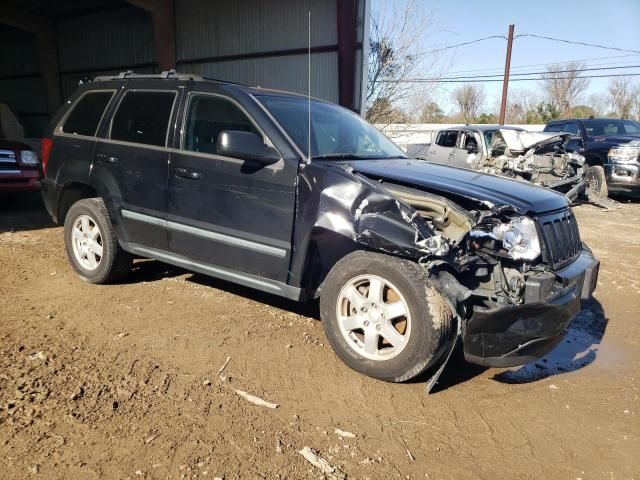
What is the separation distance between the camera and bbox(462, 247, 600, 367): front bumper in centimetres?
283

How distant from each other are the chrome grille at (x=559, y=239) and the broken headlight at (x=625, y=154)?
30.0 ft

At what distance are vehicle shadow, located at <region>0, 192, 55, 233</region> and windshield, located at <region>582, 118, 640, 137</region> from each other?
515 inches

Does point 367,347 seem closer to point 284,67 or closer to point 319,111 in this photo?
point 319,111

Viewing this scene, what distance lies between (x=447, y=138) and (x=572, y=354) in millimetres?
9431

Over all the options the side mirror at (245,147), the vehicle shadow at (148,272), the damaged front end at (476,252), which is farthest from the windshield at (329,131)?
the vehicle shadow at (148,272)

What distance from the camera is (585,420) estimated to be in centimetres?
293

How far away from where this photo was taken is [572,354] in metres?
3.85

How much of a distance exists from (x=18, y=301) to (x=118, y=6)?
15.7 m

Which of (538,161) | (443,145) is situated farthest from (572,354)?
(443,145)

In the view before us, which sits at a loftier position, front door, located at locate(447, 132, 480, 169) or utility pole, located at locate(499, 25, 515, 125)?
utility pole, located at locate(499, 25, 515, 125)

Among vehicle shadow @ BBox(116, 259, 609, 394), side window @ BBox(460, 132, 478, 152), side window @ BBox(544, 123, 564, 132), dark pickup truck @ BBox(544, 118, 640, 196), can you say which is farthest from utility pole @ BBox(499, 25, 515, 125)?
vehicle shadow @ BBox(116, 259, 609, 394)

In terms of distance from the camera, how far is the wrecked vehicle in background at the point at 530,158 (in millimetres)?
9898

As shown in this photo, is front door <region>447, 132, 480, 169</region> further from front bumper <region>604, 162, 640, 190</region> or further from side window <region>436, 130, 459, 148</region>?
front bumper <region>604, 162, 640, 190</region>

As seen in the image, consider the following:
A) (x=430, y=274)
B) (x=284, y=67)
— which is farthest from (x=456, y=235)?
(x=284, y=67)
